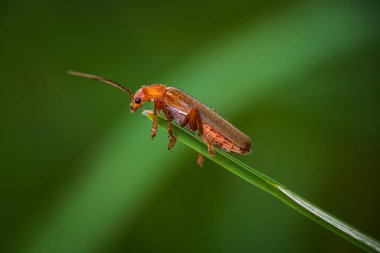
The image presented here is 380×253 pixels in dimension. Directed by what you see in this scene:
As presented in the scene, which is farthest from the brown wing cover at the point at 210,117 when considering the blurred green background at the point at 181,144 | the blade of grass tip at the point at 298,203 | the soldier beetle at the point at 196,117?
the blade of grass tip at the point at 298,203

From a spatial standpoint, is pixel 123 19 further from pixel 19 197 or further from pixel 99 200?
pixel 99 200

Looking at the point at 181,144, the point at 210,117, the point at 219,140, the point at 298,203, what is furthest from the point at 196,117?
the point at 298,203

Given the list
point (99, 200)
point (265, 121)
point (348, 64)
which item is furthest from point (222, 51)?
point (99, 200)

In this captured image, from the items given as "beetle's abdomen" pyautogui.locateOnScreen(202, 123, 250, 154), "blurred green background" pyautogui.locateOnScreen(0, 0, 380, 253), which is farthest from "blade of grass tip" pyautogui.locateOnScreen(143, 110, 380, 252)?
"blurred green background" pyautogui.locateOnScreen(0, 0, 380, 253)

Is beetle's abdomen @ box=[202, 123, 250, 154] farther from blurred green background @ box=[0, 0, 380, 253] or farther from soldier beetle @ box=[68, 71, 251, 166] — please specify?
blurred green background @ box=[0, 0, 380, 253]

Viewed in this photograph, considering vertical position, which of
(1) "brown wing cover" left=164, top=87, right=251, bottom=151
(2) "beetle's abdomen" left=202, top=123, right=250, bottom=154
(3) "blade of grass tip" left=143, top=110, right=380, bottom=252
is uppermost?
(1) "brown wing cover" left=164, top=87, right=251, bottom=151

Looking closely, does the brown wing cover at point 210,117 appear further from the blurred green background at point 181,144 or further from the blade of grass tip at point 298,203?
the blade of grass tip at point 298,203

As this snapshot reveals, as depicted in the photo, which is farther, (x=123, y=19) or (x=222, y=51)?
(x=123, y=19)
